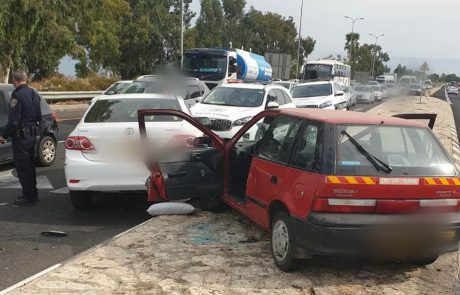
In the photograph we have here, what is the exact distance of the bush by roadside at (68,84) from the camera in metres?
29.8

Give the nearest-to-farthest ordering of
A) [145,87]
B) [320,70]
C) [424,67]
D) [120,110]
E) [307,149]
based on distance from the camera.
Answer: [307,149] → [120,110] → [145,87] → [424,67] → [320,70]

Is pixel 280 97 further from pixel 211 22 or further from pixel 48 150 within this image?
pixel 211 22

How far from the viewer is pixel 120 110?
7.18 meters

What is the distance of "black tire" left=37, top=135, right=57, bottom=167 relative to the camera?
990 centimetres

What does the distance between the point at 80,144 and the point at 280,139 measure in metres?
2.72

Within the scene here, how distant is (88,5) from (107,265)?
26.4 meters

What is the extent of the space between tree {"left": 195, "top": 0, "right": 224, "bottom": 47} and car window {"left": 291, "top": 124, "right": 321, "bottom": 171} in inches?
Answer: 2564

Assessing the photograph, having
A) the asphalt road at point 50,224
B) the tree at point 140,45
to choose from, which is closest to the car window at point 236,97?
the asphalt road at point 50,224

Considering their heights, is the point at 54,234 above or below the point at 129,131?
below

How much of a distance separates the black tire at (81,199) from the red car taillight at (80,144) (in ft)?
2.08

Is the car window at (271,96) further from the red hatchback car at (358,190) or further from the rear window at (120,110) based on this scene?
the red hatchback car at (358,190)

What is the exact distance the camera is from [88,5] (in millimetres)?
28797

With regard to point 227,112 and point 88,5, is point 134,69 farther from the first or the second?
point 227,112

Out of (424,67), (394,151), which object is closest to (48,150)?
(394,151)
